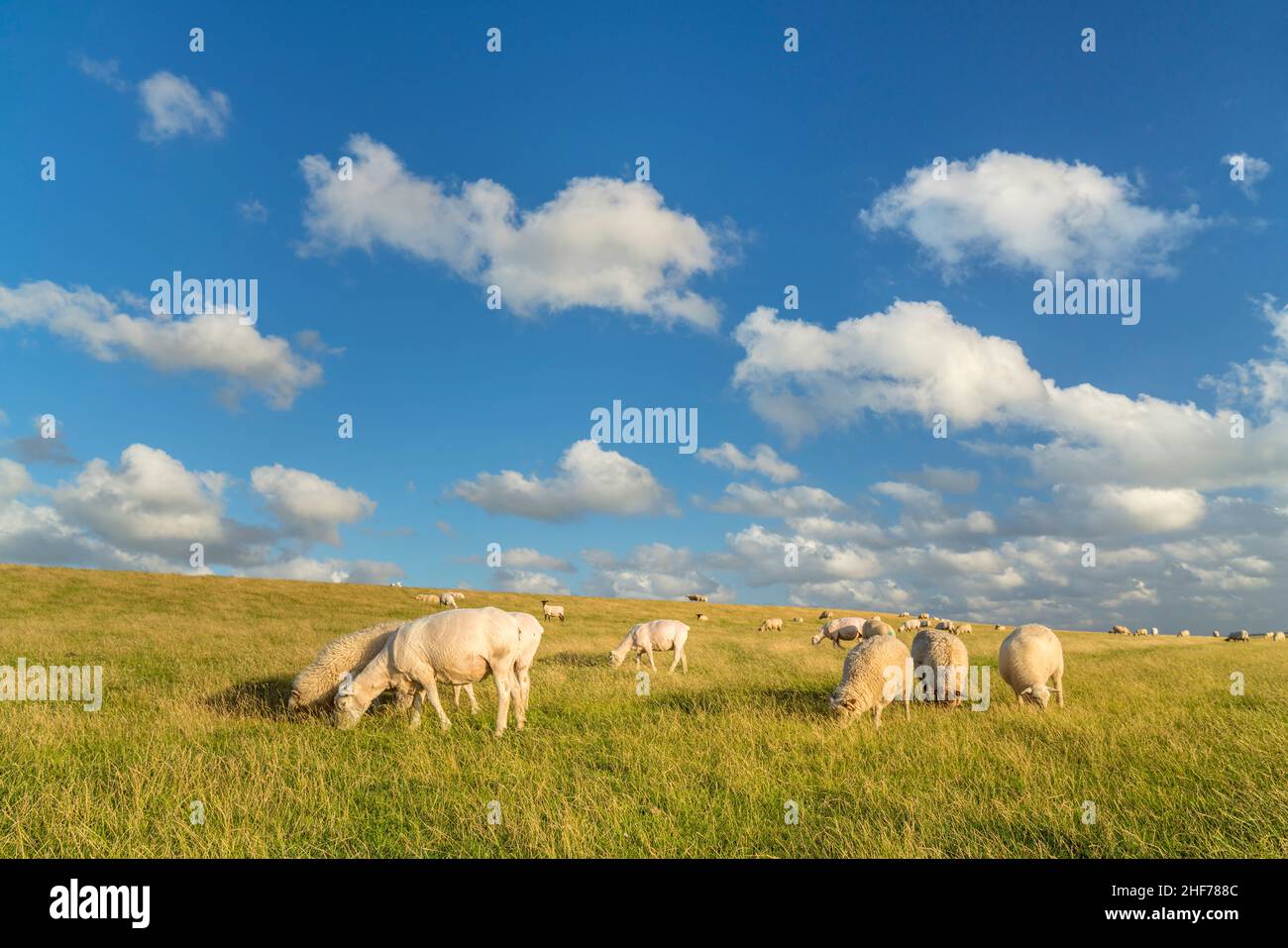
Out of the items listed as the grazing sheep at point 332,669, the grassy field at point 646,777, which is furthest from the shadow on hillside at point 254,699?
the grazing sheep at point 332,669

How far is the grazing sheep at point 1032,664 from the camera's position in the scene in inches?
609

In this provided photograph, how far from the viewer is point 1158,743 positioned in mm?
10844

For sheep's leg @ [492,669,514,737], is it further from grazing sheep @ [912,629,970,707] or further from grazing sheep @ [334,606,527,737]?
grazing sheep @ [912,629,970,707]

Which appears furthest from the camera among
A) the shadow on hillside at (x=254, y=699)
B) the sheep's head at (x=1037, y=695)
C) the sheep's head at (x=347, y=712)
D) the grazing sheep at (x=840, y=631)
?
the grazing sheep at (x=840, y=631)

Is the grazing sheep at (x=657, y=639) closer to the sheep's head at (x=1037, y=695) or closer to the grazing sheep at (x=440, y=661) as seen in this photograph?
the sheep's head at (x=1037, y=695)

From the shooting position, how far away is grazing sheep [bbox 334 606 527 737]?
1187 centimetres

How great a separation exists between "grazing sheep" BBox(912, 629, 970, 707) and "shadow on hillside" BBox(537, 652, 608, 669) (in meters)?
10.5

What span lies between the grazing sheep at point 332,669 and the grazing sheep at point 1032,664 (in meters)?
14.0
